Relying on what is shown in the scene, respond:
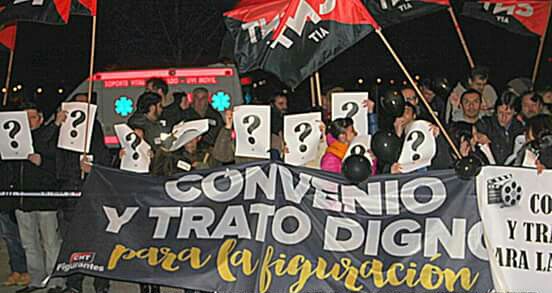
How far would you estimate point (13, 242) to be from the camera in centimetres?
1154

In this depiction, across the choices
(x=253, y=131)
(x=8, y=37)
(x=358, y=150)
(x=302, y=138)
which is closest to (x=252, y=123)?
(x=253, y=131)

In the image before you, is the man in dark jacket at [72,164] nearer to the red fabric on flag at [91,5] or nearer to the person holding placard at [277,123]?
the red fabric on flag at [91,5]

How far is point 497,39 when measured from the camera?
685 inches

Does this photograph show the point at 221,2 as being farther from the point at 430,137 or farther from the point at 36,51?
the point at 430,137

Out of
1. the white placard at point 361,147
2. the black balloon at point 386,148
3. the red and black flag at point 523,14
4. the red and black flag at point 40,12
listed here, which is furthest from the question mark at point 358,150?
the red and black flag at point 523,14

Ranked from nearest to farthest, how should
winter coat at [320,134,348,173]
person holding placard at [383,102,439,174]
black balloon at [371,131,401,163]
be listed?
person holding placard at [383,102,439,174] → black balloon at [371,131,401,163] → winter coat at [320,134,348,173]

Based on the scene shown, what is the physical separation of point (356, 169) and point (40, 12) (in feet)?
14.5

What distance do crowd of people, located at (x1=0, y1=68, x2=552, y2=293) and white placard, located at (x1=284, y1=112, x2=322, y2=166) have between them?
0.24ft

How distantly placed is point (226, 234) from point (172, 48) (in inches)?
327

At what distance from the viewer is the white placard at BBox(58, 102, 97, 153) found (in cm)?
1118

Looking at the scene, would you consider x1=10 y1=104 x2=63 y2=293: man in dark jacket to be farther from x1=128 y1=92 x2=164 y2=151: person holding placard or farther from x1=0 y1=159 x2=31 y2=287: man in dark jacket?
x1=128 y1=92 x2=164 y2=151: person holding placard

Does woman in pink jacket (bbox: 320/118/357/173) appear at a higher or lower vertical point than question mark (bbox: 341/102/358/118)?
lower

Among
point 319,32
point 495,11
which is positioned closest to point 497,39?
point 495,11

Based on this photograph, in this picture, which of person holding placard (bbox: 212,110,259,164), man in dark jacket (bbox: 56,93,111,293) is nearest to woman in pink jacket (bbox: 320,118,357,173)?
person holding placard (bbox: 212,110,259,164)
